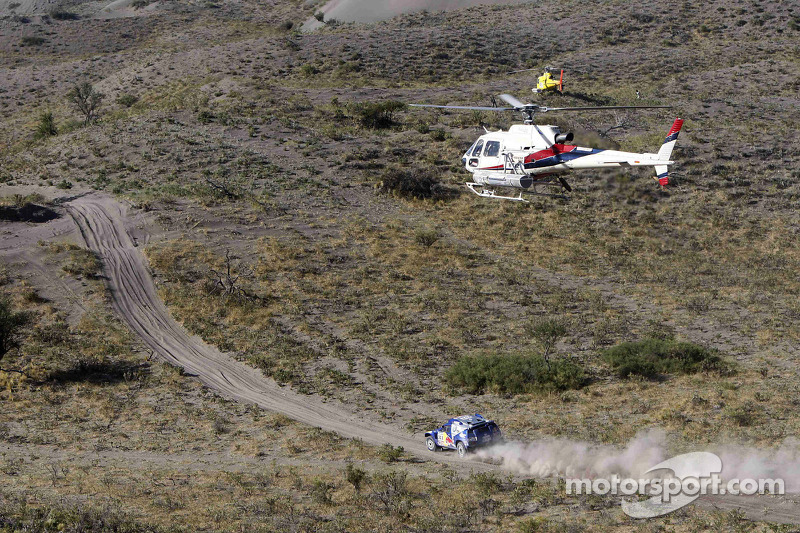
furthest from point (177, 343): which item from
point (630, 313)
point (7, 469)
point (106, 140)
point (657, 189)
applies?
point (657, 189)

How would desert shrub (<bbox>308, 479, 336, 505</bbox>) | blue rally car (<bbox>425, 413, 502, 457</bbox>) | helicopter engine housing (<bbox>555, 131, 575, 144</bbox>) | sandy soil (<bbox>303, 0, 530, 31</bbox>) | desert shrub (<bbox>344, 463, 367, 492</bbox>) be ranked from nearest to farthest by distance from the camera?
1. desert shrub (<bbox>308, 479, 336, 505</bbox>)
2. desert shrub (<bbox>344, 463, 367, 492</bbox>)
3. blue rally car (<bbox>425, 413, 502, 457</bbox>)
4. helicopter engine housing (<bbox>555, 131, 575, 144</bbox>)
5. sandy soil (<bbox>303, 0, 530, 31</bbox>)

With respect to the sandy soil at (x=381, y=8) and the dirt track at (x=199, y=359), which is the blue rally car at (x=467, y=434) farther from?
the sandy soil at (x=381, y=8)

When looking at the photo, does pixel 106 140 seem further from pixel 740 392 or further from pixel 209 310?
pixel 740 392

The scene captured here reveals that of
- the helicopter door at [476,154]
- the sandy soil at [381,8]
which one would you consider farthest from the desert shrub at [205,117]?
the sandy soil at [381,8]

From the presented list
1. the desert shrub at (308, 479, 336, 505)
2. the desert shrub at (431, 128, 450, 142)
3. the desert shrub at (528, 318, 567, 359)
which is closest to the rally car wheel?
the desert shrub at (308, 479, 336, 505)

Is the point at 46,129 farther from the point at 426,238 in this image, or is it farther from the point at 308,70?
the point at 426,238

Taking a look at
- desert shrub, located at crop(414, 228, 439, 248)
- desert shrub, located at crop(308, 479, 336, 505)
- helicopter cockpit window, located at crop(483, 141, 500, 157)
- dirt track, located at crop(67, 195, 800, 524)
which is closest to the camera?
dirt track, located at crop(67, 195, 800, 524)

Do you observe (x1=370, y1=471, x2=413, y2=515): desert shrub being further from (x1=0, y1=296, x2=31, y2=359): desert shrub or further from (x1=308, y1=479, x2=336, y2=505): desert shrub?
(x1=0, y1=296, x2=31, y2=359): desert shrub
